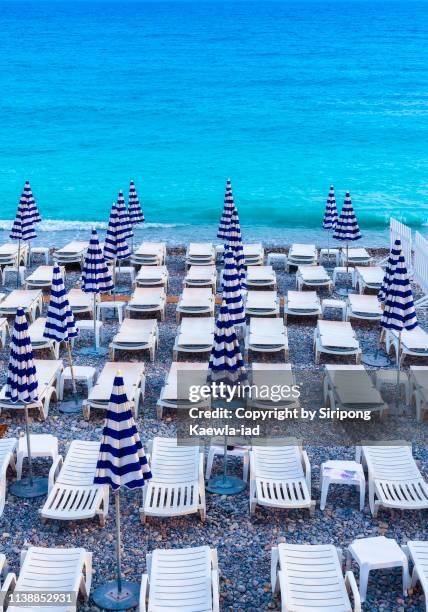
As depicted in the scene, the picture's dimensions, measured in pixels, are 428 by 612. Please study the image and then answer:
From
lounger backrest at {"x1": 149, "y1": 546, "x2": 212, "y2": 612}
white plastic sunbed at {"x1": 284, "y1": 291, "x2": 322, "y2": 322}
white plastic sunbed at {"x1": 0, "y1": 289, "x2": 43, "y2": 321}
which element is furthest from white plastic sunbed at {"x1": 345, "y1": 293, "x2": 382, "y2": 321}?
lounger backrest at {"x1": 149, "y1": 546, "x2": 212, "y2": 612}

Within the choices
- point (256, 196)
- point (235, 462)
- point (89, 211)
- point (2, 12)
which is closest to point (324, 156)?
point (256, 196)

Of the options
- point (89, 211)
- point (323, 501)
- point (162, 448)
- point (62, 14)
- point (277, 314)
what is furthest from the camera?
point (62, 14)

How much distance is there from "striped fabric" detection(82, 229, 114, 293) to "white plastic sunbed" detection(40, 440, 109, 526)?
4.14 meters

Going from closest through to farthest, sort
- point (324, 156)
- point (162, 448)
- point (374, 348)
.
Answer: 1. point (162, 448)
2. point (374, 348)
3. point (324, 156)

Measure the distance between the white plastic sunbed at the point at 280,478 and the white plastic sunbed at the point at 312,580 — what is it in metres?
1.18

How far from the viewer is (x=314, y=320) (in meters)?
16.0

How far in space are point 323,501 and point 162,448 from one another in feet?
7.10

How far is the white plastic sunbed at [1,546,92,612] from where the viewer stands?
745 cm

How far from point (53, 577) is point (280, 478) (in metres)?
3.13

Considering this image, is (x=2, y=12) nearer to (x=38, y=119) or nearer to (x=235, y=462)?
(x=38, y=119)

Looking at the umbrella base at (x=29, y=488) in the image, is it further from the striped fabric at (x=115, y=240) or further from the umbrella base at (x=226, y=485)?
the striped fabric at (x=115, y=240)

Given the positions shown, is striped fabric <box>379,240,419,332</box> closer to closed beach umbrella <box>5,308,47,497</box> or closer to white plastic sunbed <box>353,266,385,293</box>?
white plastic sunbed <box>353,266,385,293</box>

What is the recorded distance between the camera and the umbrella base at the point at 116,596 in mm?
7871

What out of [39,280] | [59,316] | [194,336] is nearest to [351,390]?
[194,336]
